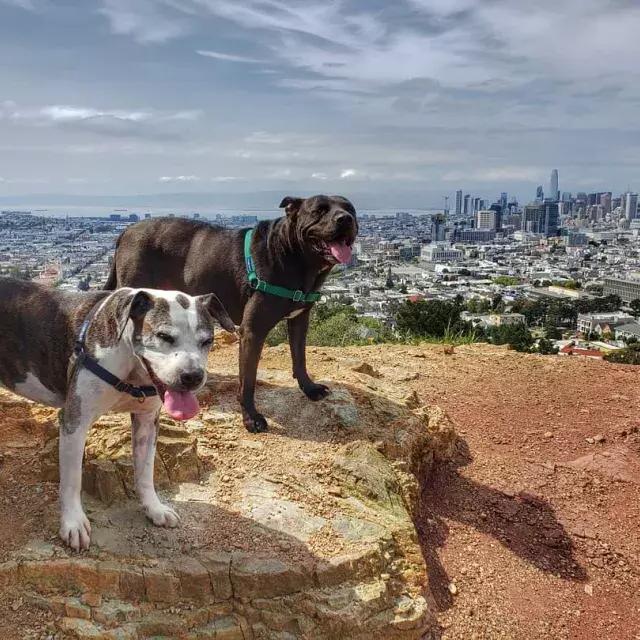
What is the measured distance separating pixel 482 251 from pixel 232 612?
18074cm

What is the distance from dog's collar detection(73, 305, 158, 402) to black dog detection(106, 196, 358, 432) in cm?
193

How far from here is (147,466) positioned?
3.99 m

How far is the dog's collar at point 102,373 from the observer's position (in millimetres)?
3465

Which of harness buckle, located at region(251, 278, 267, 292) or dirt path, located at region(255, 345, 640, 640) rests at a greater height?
harness buckle, located at region(251, 278, 267, 292)

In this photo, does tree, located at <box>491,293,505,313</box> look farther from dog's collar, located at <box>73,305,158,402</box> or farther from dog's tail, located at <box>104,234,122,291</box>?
dog's collar, located at <box>73,305,158,402</box>

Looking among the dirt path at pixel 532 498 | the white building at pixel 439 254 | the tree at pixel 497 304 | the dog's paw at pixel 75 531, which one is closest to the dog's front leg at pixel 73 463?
the dog's paw at pixel 75 531

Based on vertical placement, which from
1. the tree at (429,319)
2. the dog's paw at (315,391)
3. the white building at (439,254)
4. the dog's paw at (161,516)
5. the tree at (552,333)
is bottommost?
the tree at (552,333)

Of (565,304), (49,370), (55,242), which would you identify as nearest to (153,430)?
(49,370)

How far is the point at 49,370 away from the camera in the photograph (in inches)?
151

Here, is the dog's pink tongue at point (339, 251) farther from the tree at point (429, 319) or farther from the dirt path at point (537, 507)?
the tree at point (429, 319)

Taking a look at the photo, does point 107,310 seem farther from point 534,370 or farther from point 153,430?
point 534,370

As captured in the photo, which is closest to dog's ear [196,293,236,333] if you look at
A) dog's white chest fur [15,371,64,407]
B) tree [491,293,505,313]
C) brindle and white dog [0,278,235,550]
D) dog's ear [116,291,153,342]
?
brindle and white dog [0,278,235,550]

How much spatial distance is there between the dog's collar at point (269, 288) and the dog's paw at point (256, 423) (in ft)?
3.42

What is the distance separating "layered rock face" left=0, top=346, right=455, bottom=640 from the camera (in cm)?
351
